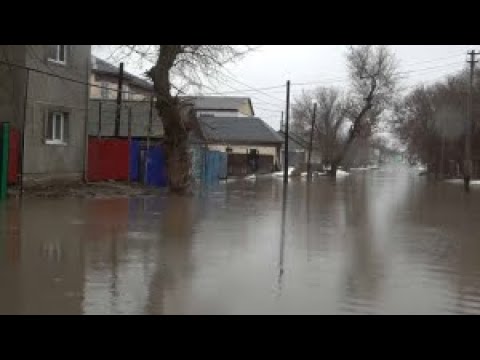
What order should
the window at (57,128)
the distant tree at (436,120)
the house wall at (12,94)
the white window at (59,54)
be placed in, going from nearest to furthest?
1. the house wall at (12,94)
2. the white window at (59,54)
3. the window at (57,128)
4. the distant tree at (436,120)

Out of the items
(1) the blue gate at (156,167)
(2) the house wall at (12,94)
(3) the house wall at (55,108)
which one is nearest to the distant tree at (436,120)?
(1) the blue gate at (156,167)

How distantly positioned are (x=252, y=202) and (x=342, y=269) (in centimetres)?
1449

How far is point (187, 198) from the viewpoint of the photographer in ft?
80.4

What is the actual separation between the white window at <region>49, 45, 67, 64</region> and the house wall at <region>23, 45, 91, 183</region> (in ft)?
0.63

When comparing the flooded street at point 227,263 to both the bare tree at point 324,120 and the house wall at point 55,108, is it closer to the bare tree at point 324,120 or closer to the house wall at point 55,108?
the house wall at point 55,108

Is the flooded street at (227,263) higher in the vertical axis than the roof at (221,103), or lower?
lower

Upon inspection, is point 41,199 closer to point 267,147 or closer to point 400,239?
point 400,239

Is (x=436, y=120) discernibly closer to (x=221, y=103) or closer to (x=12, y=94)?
(x=221, y=103)

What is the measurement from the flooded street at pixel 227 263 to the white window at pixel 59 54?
7054 millimetres

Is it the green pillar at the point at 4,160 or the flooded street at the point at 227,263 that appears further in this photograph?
the green pillar at the point at 4,160

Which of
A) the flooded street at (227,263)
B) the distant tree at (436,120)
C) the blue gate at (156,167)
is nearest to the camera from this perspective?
the flooded street at (227,263)

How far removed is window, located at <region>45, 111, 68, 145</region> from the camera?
23.9m

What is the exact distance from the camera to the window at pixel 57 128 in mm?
23900

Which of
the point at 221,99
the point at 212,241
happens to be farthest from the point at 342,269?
the point at 221,99
